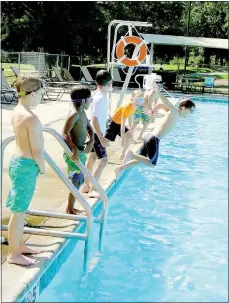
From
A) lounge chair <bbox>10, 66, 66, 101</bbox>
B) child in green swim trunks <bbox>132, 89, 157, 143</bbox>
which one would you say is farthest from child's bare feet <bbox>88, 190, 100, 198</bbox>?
lounge chair <bbox>10, 66, 66, 101</bbox>

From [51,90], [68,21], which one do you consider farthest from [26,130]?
[68,21]

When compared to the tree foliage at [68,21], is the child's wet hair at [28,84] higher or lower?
lower

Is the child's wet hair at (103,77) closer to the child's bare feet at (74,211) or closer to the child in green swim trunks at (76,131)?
the child in green swim trunks at (76,131)

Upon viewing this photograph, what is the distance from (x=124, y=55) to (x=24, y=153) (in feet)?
26.0

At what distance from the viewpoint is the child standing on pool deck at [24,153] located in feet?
10.4

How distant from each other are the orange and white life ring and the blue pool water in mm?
3290

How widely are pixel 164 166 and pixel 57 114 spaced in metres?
4.68

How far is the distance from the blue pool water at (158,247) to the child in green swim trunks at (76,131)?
26.8 inches

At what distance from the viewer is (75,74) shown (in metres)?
28.5

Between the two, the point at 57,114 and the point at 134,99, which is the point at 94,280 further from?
the point at 57,114

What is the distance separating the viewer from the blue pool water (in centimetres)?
353

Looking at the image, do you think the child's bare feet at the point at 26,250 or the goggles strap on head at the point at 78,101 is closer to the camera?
the child's bare feet at the point at 26,250

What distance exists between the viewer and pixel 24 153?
3.27 m

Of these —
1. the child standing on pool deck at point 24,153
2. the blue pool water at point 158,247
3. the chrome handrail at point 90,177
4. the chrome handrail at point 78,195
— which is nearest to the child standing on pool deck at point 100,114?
the blue pool water at point 158,247
